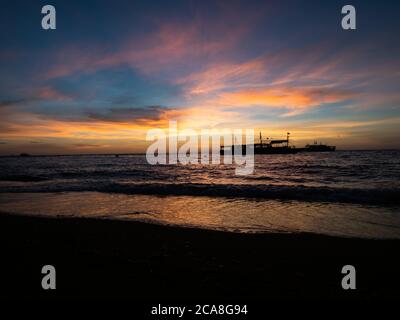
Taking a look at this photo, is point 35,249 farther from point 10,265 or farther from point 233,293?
point 233,293

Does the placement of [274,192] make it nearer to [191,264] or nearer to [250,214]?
[250,214]

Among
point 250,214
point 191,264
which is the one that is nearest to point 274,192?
point 250,214

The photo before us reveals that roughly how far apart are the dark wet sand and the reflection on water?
1.12 m

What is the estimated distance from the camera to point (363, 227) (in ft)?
27.1

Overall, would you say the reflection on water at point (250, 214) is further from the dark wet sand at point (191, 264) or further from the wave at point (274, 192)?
the wave at point (274, 192)

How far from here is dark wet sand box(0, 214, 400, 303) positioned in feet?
13.4

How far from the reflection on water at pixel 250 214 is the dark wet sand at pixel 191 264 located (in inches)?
44.1

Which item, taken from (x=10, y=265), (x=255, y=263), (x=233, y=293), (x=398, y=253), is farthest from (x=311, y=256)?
(x=10, y=265)

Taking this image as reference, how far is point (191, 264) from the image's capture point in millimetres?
5074

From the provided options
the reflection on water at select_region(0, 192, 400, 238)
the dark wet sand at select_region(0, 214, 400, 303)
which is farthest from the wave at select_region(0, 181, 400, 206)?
the dark wet sand at select_region(0, 214, 400, 303)

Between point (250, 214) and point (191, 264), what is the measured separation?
19.2 feet

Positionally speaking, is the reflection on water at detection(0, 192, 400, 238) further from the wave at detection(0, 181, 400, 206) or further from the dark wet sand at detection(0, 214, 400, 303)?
the wave at detection(0, 181, 400, 206)
